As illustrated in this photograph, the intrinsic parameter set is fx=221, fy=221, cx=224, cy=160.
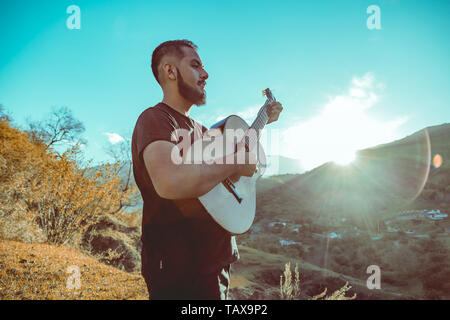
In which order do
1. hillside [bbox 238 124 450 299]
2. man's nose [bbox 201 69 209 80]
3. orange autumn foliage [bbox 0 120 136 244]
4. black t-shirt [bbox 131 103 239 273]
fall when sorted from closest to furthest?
black t-shirt [bbox 131 103 239 273]
man's nose [bbox 201 69 209 80]
orange autumn foliage [bbox 0 120 136 244]
hillside [bbox 238 124 450 299]

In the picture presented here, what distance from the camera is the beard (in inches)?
56.0

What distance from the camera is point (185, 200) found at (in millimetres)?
1080

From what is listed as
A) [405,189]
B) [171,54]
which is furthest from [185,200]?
[405,189]

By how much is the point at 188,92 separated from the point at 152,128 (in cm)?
53

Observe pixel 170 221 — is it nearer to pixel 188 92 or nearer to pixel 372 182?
pixel 188 92

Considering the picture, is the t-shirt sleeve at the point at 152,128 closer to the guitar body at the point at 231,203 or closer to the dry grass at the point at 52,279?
the guitar body at the point at 231,203

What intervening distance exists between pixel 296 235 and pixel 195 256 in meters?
21.9

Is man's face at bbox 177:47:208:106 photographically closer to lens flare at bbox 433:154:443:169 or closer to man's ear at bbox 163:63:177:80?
man's ear at bbox 163:63:177:80

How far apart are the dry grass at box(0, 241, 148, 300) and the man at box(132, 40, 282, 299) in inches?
130

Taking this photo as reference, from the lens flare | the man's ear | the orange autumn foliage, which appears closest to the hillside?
the lens flare

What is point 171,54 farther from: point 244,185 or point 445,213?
point 445,213

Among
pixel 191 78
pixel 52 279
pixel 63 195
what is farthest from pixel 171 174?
pixel 63 195

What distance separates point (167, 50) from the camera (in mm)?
1483

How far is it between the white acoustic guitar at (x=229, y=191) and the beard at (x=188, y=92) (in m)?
0.25
